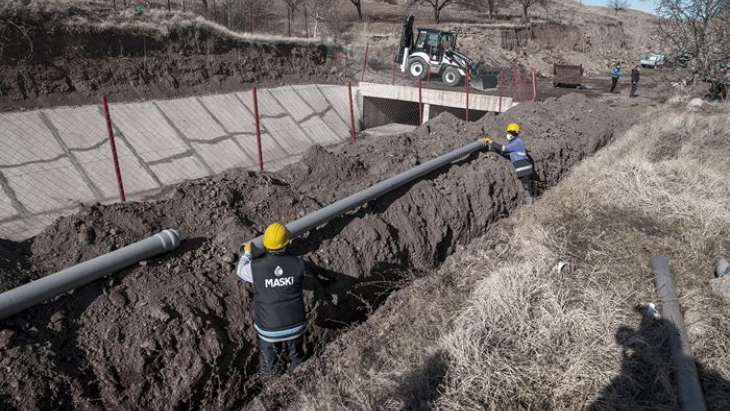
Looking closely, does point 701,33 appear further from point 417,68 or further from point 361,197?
point 361,197

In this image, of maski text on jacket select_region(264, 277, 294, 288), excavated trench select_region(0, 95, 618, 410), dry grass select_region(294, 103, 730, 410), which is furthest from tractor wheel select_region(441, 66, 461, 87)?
maski text on jacket select_region(264, 277, 294, 288)

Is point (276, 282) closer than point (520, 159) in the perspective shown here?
Yes

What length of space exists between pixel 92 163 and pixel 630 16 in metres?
69.9

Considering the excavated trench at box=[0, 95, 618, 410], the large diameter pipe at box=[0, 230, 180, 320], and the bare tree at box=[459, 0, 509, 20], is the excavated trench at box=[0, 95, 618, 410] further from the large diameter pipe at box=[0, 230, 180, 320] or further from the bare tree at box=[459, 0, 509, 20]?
the bare tree at box=[459, 0, 509, 20]

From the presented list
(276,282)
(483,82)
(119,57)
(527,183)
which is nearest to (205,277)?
(276,282)

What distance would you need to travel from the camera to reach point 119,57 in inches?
550

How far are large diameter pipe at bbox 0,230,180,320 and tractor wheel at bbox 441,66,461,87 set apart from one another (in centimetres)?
1796

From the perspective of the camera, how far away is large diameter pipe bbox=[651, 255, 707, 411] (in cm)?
376

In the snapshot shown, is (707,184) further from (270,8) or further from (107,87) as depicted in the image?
(270,8)

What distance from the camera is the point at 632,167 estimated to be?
29.3ft

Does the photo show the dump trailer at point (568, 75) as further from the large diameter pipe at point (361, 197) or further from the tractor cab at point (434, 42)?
the large diameter pipe at point (361, 197)

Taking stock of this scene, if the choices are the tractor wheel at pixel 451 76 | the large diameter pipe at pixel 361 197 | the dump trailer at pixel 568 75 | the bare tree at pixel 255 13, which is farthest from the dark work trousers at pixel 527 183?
the bare tree at pixel 255 13

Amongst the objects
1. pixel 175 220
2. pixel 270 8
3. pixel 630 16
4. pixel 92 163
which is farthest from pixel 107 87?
pixel 630 16

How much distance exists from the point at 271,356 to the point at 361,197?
7.63ft
